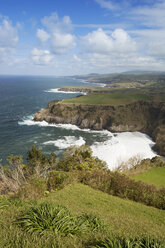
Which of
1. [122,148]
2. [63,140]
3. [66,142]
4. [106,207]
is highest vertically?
[106,207]

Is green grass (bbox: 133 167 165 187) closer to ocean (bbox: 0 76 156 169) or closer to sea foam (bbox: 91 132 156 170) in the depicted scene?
ocean (bbox: 0 76 156 169)

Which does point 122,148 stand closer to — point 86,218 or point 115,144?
point 115,144

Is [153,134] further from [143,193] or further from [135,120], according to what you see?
[143,193]

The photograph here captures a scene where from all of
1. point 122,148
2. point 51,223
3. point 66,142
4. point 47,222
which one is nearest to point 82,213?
point 51,223

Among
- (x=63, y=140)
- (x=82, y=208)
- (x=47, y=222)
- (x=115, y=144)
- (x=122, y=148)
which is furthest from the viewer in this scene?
(x=63, y=140)

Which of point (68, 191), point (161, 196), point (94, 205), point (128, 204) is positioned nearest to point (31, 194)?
point (68, 191)

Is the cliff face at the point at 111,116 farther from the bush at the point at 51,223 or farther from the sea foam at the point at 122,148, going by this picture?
the bush at the point at 51,223
